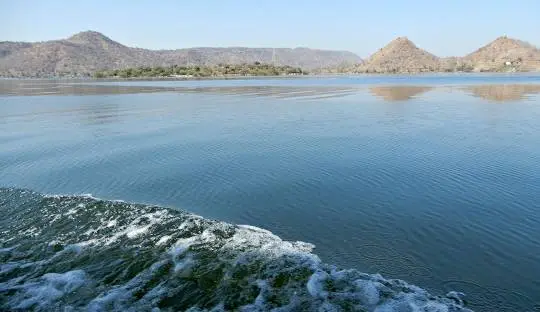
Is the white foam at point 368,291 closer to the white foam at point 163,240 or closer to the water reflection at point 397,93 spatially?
the white foam at point 163,240

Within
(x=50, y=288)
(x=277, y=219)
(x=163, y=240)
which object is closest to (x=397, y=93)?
(x=277, y=219)

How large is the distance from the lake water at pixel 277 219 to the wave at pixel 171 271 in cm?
4

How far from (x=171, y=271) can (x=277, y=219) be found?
4126mm

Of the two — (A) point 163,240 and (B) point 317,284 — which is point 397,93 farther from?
(B) point 317,284

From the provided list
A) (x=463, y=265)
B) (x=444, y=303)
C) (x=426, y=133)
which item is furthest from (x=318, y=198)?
(x=426, y=133)

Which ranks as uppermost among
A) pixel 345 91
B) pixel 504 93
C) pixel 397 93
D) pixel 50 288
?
pixel 504 93

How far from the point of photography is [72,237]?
37.5 ft

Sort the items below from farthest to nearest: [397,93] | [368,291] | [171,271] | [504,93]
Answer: [397,93], [504,93], [171,271], [368,291]

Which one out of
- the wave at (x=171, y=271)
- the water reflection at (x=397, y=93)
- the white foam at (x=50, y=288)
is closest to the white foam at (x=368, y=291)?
the wave at (x=171, y=271)

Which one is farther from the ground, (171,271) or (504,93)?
(504,93)

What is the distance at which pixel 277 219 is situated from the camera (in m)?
12.8

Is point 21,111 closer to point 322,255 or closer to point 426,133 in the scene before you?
point 426,133

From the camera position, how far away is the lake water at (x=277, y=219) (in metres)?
8.81

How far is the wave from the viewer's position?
8.38 m
